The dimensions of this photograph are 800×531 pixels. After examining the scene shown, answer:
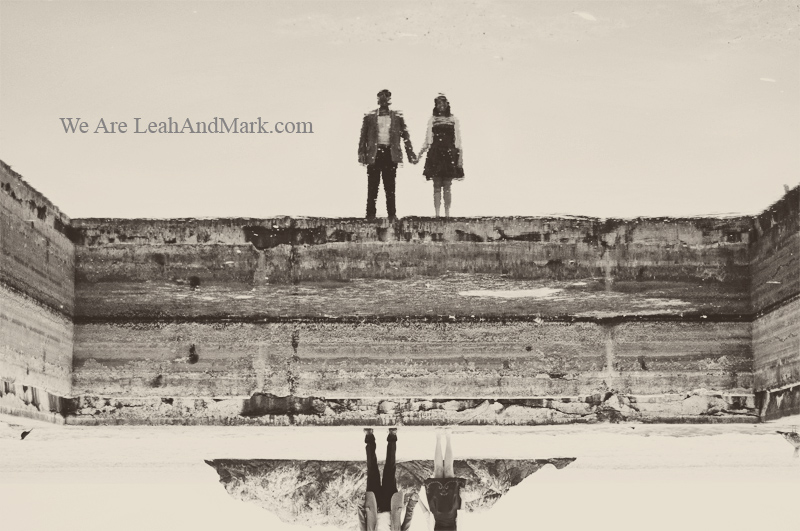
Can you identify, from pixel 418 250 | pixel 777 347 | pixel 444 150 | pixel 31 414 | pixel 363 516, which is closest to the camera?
pixel 31 414

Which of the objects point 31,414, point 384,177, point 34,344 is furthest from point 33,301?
point 384,177

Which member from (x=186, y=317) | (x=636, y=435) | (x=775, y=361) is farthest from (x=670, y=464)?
(x=186, y=317)

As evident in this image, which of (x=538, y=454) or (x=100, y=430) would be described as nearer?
(x=100, y=430)

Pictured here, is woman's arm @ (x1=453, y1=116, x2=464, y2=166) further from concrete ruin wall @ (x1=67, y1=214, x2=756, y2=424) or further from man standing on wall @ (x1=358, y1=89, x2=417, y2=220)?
concrete ruin wall @ (x1=67, y1=214, x2=756, y2=424)

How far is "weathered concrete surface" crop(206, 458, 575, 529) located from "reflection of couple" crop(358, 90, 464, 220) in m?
1.11

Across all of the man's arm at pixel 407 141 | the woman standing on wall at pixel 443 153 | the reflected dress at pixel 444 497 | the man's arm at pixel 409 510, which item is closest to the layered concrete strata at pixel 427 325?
the reflected dress at pixel 444 497

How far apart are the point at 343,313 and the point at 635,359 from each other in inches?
46.3

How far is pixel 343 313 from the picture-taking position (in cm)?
360

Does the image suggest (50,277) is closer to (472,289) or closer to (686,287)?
(472,289)

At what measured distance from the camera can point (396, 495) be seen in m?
3.67

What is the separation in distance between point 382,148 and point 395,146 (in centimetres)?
9

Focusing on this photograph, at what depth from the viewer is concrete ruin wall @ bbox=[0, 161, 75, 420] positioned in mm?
→ 3162

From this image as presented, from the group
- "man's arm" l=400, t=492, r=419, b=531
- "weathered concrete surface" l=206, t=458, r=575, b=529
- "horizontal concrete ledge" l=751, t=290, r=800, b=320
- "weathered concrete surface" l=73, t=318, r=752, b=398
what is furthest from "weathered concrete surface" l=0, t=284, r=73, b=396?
"horizontal concrete ledge" l=751, t=290, r=800, b=320

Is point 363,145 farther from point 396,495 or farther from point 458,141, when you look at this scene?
point 396,495
